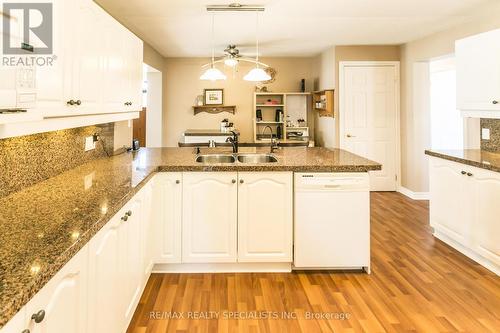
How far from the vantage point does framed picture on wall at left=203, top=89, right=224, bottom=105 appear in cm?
702

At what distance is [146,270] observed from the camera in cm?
268

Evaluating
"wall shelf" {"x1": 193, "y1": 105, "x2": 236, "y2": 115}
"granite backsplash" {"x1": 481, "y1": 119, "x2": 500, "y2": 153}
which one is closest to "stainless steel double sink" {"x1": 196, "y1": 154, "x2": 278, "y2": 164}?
"granite backsplash" {"x1": 481, "y1": 119, "x2": 500, "y2": 153}

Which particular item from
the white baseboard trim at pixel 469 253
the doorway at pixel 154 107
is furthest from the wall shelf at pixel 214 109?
the white baseboard trim at pixel 469 253

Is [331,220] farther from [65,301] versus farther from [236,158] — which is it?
[65,301]

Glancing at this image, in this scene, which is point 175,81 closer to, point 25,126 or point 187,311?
point 187,311

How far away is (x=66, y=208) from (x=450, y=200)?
3361mm

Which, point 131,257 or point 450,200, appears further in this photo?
point 450,200

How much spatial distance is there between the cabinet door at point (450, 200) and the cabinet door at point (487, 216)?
4.1 inches

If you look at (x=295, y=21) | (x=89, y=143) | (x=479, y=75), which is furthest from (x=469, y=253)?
(x=89, y=143)

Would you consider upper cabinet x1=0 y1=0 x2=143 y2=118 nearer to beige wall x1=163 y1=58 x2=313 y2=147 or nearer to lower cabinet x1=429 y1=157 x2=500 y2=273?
lower cabinet x1=429 y1=157 x2=500 y2=273

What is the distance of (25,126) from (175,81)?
5.81 meters

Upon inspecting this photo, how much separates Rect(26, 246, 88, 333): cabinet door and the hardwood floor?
100 centimetres

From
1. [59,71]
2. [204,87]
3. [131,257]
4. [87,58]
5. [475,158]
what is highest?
[204,87]

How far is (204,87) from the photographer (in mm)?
7059
